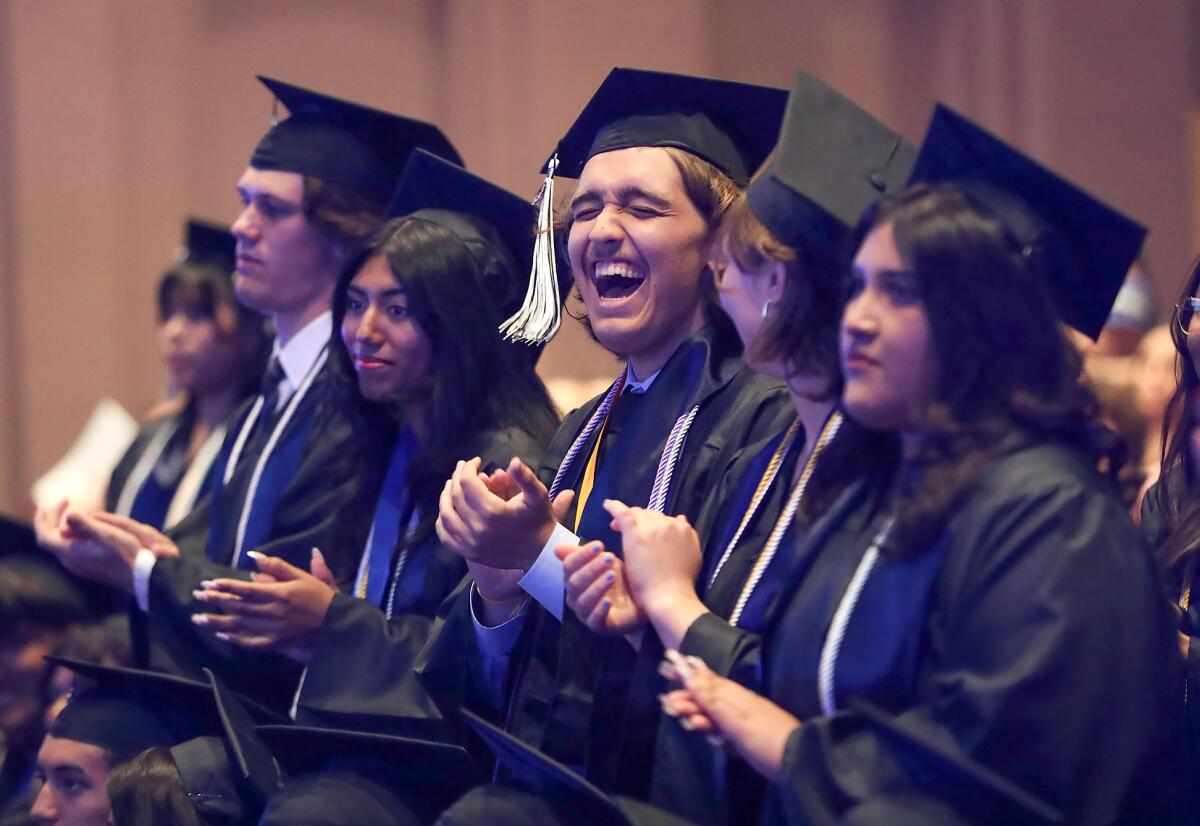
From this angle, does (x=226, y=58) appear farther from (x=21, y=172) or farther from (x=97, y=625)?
(x=97, y=625)

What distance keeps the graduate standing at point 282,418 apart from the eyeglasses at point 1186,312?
165 cm

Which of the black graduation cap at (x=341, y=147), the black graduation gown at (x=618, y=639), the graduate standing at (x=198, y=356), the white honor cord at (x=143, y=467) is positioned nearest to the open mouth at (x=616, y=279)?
the black graduation gown at (x=618, y=639)

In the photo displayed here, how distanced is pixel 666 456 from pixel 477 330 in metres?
0.69

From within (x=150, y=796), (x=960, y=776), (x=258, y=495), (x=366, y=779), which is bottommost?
(x=150, y=796)

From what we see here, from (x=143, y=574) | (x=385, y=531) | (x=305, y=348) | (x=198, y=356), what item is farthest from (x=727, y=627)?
(x=198, y=356)

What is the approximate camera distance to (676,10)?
5.56 metres

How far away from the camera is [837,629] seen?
1851 millimetres

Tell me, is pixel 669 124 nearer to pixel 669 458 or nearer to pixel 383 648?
pixel 669 458

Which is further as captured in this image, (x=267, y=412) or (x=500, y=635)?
(x=267, y=412)

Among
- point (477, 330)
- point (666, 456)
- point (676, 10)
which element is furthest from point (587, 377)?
point (666, 456)

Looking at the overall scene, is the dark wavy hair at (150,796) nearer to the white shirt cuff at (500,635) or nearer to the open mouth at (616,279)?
the white shirt cuff at (500,635)

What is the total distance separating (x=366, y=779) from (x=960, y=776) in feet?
3.94

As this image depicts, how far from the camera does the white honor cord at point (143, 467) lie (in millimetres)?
4555

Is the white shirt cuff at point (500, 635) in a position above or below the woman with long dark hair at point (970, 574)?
below
